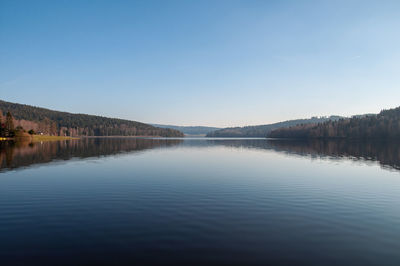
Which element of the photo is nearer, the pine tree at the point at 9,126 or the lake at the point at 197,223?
the lake at the point at 197,223

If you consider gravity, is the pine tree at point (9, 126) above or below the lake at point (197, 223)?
above

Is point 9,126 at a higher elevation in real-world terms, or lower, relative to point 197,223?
higher

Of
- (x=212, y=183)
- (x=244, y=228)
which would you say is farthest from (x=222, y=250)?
(x=212, y=183)

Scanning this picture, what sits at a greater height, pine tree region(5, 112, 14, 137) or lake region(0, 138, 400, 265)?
pine tree region(5, 112, 14, 137)

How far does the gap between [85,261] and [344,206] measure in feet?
70.0

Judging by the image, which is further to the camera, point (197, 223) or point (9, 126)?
point (9, 126)

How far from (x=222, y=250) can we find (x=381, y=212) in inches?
630

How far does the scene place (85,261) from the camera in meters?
11.5

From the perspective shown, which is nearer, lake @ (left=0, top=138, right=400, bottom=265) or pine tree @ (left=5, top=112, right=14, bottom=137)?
lake @ (left=0, top=138, right=400, bottom=265)

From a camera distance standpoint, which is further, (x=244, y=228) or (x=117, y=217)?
(x=117, y=217)

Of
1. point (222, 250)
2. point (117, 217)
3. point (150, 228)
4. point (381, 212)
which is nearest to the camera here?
point (222, 250)

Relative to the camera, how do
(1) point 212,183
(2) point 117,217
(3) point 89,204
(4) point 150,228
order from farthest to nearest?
(1) point 212,183, (3) point 89,204, (2) point 117,217, (4) point 150,228

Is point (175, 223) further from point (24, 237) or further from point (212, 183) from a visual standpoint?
point (212, 183)

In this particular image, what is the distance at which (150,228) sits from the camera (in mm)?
15688
